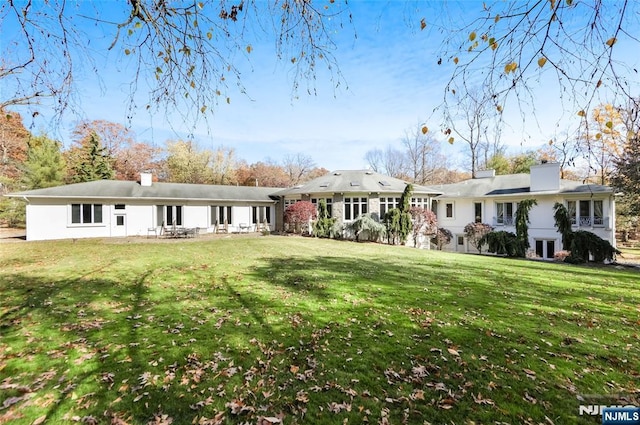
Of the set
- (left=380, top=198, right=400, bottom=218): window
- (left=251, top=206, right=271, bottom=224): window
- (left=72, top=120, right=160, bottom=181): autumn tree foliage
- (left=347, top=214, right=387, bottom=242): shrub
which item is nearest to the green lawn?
(left=347, top=214, right=387, bottom=242): shrub

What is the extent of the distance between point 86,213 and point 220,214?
29.3ft

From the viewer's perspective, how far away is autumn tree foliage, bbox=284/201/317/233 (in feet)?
73.0

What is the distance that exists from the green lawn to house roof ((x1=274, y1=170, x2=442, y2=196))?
15.0m

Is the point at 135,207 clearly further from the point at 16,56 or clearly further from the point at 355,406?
the point at 355,406

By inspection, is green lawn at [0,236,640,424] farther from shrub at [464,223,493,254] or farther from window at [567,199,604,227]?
window at [567,199,604,227]

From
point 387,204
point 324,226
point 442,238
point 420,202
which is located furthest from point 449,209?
point 324,226

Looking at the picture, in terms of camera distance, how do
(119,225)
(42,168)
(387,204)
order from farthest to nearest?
(42,168)
(387,204)
(119,225)

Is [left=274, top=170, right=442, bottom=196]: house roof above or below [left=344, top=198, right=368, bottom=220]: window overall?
above

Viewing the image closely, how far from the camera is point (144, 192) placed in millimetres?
22141

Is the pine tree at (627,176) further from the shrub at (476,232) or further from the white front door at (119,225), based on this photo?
the white front door at (119,225)

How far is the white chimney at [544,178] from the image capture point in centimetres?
2102

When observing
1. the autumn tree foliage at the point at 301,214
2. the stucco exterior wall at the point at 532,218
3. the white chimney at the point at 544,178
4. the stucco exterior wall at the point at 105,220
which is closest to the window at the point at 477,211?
the stucco exterior wall at the point at 532,218

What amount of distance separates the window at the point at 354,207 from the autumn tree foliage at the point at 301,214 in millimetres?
2478

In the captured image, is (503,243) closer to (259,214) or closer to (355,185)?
(355,185)
